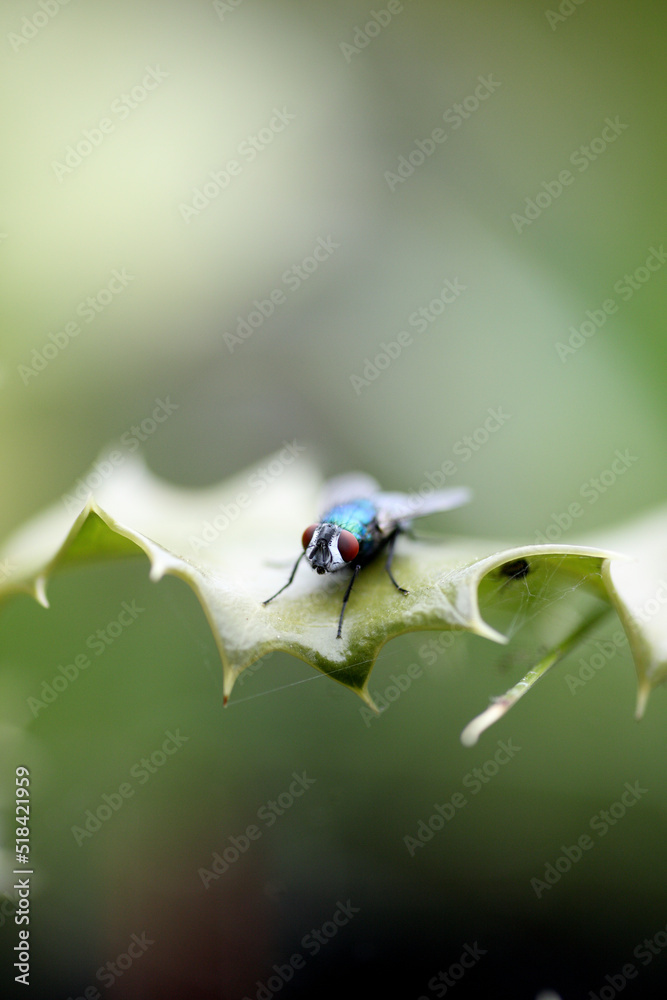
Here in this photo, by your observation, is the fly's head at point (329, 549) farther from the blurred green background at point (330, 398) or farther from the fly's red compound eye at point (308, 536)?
the blurred green background at point (330, 398)

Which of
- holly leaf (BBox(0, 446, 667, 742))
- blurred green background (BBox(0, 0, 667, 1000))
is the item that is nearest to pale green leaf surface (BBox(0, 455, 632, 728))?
holly leaf (BBox(0, 446, 667, 742))

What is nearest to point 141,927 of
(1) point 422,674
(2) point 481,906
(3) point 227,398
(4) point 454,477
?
(2) point 481,906

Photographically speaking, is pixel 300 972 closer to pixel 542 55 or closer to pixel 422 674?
pixel 422 674

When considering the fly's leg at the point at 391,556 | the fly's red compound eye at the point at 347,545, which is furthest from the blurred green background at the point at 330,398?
the fly's red compound eye at the point at 347,545

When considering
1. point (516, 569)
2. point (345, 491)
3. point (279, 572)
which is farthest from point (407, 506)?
point (516, 569)

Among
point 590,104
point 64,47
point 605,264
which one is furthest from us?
point 590,104

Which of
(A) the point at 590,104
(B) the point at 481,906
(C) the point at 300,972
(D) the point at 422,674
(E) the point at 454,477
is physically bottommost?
(C) the point at 300,972
